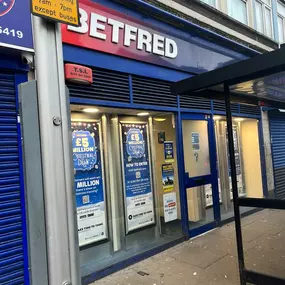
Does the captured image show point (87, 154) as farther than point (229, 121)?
Yes

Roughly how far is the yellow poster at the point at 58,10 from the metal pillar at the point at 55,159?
0.20 ft

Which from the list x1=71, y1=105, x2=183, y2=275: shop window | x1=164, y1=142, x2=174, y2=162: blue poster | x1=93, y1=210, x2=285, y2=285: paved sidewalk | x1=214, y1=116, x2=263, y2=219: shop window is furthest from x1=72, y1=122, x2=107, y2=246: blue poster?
x1=214, y1=116, x2=263, y2=219: shop window

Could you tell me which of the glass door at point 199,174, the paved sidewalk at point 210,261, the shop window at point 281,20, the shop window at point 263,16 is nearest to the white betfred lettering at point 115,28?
the glass door at point 199,174

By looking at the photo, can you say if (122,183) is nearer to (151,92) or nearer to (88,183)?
(88,183)

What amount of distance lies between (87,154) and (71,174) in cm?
343

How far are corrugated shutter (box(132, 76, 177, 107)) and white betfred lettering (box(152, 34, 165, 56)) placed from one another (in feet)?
1.71

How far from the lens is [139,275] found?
14.8ft

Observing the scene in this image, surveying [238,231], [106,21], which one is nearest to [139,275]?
[238,231]

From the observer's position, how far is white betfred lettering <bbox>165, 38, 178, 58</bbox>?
5840 mm

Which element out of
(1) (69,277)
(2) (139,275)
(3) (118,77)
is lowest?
(2) (139,275)

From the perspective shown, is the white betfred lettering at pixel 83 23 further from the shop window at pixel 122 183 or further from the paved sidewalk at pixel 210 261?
the paved sidewalk at pixel 210 261

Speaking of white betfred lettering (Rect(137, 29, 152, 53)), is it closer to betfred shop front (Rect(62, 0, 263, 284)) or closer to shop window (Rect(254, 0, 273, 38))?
betfred shop front (Rect(62, 0, 263, 284))

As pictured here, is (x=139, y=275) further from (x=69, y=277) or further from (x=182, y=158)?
(x=69, y=277)

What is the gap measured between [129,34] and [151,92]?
105cm
